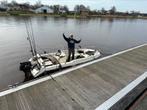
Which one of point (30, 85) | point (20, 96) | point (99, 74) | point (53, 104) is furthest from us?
point (99, 74)

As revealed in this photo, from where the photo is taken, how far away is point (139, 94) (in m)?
4.58

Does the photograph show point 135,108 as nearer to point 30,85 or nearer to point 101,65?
point 101,65

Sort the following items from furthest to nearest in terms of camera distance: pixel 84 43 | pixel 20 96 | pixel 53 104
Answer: pixel 84 43 → pixel 20 96 → pixel 53 104

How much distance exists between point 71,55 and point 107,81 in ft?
11.6

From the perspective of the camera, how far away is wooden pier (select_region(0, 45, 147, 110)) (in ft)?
12.0

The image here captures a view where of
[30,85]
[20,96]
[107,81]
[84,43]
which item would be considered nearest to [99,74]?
[107,81]

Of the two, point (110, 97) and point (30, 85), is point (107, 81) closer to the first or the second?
point (110, 97)

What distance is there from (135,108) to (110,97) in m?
0.77

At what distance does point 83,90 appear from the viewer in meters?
4.31

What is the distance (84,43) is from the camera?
15375 millimetres

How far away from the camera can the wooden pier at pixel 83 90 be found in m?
3.66

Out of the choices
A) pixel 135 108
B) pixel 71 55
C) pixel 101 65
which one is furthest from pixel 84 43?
pixel 135 108

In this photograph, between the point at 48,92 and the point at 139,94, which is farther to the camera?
the point at 139,94

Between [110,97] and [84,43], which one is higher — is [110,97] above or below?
above
